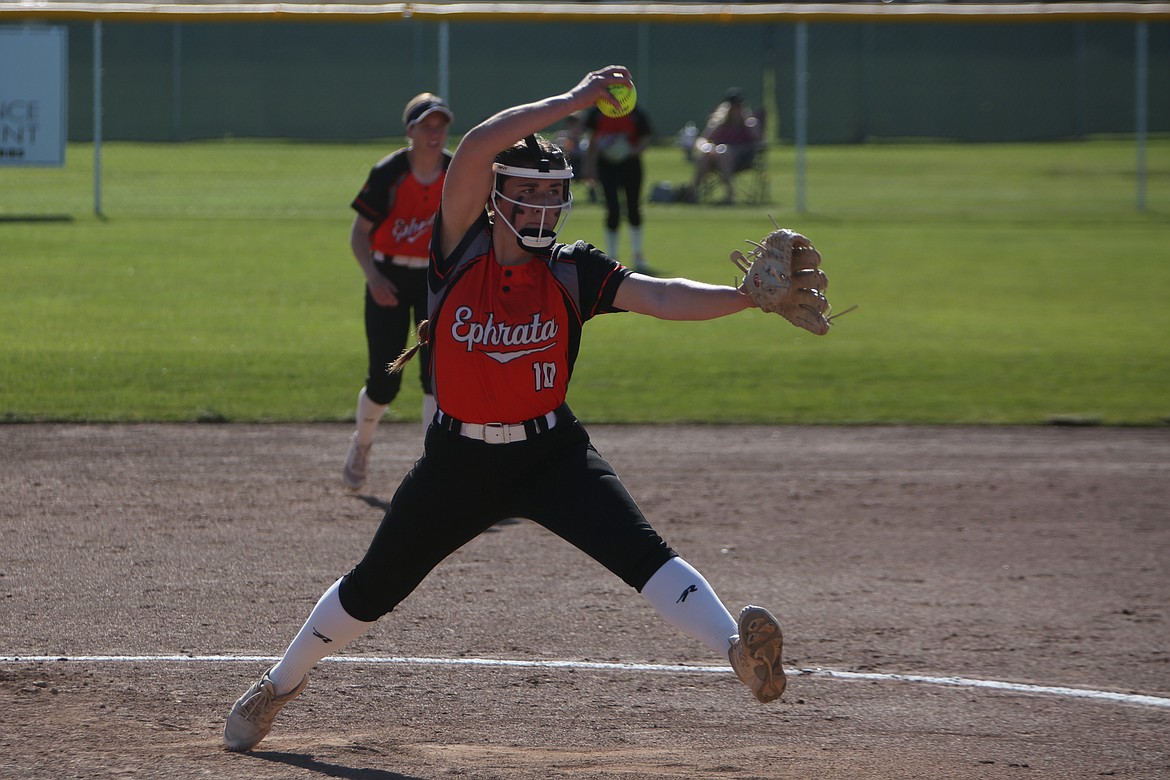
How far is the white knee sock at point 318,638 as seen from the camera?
426cm

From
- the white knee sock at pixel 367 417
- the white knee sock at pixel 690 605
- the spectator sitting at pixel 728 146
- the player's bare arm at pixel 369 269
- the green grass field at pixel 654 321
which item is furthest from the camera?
the spectator sitting at pixel 728 146

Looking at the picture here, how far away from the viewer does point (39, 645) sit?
539cm

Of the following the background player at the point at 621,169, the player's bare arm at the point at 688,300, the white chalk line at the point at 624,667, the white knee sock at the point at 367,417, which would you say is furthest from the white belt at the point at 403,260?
the background player at the point at 621,169

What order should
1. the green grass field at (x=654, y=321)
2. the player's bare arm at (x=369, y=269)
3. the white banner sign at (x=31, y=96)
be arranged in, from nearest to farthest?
the player's bare arm at (x=369, y=269)
the green grass field at (x=654, y=321)
the white banner sign at (x=31, y=96)

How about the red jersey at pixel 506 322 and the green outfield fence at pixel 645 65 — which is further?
the green outfield fence at pixel 645 65

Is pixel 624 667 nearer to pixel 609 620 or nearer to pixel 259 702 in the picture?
pixel 609 620

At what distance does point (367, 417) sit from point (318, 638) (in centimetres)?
363

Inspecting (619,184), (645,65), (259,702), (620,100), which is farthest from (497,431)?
(645,65)

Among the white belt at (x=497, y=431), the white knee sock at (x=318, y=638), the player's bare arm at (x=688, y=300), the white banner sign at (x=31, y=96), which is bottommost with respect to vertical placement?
the white knee sock at (x=318, y=638)

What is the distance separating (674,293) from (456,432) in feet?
2.54

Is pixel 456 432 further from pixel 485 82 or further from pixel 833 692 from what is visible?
pixel 485 82

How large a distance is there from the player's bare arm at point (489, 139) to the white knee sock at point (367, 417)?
378cm

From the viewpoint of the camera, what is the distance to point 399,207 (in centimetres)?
762

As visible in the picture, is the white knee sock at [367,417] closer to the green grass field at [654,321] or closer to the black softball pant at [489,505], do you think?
the green grass field at [654,321]
